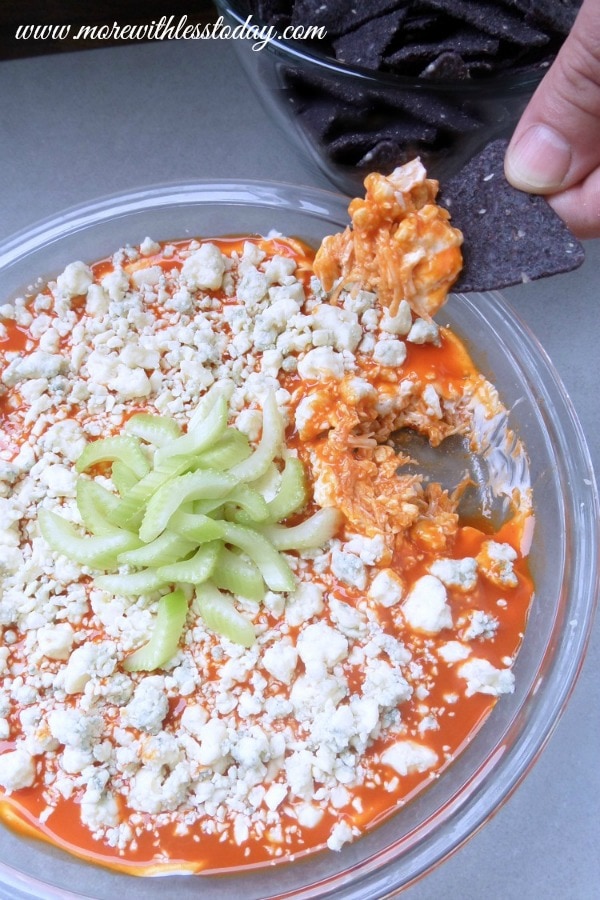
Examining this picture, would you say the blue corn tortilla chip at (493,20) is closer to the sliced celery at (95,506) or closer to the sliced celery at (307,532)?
the sliced celery at (307,532)

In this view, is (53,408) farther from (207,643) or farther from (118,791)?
(118,791)

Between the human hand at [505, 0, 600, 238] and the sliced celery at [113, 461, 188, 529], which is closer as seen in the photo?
the human hand at [505, 0, 600, 238]

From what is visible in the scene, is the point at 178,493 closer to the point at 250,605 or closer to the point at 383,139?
the point at 250,605

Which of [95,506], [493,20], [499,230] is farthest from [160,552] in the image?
[493,20]

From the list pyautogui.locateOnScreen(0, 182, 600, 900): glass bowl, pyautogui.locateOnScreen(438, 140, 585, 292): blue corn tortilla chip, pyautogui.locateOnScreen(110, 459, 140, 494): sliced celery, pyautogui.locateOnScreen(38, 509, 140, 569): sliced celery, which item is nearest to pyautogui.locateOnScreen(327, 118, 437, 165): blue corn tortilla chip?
pyautogui.locateOnScreen(438, 140, 585, 292): blue corn tortilla chip

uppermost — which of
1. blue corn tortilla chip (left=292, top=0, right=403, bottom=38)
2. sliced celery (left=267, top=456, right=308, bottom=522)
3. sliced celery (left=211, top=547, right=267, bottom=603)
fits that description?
blue corn tortilla chip (left=292, top=0, right=403, bottom=38)

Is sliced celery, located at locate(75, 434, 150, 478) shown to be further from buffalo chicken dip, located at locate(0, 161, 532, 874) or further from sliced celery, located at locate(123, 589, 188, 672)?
sliced celery, located at locate(123, 589, 188, 672)

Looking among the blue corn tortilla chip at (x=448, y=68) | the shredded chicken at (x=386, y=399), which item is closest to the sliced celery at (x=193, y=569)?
the shredded chicken at (x=386, y=399)
